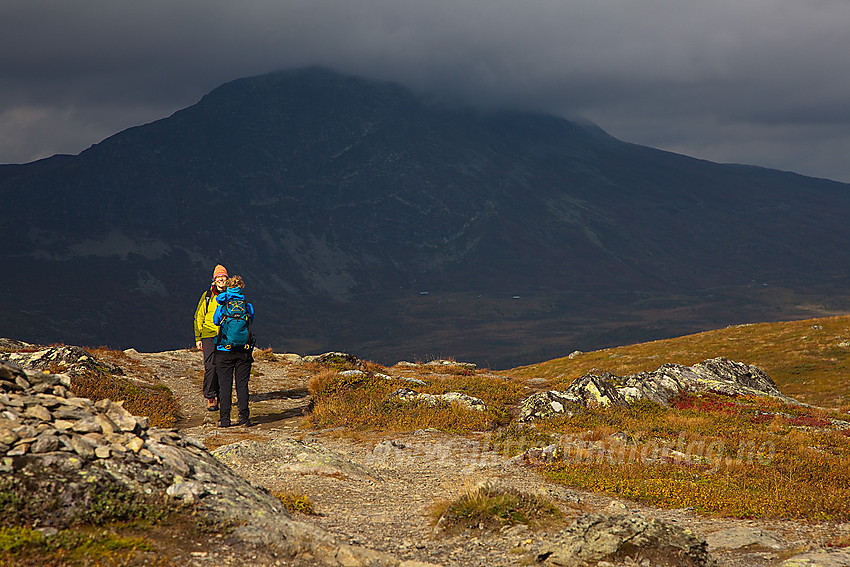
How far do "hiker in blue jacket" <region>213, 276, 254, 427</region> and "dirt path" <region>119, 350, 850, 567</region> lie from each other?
134cm

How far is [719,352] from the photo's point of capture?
148ft

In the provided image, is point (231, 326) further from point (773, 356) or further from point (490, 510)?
point (773, 356)

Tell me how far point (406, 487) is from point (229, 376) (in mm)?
6642

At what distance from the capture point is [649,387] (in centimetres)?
2414

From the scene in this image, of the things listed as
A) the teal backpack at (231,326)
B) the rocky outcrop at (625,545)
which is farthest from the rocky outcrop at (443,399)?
the rocky outcrop at (625,545)

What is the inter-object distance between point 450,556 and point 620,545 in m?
2.16

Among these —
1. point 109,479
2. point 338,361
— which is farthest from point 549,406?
point 338,361

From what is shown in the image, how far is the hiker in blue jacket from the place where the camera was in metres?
15.8

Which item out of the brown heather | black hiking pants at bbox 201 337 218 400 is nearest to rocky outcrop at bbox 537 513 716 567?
the brown heather

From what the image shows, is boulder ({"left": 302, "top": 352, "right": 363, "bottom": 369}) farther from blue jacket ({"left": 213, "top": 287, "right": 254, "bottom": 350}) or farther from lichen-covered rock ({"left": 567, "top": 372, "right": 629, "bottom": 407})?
blue jacket ({"left": 213, "top": 287, "right": 254, "bottom": 350})

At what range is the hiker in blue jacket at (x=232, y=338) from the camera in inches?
622

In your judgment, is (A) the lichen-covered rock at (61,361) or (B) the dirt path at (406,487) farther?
(A) the lichen-covered rock at (61,361)

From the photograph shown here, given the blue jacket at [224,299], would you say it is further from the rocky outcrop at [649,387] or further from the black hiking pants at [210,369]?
the rocky outcrop at [649,387]

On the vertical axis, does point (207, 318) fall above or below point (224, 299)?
below
